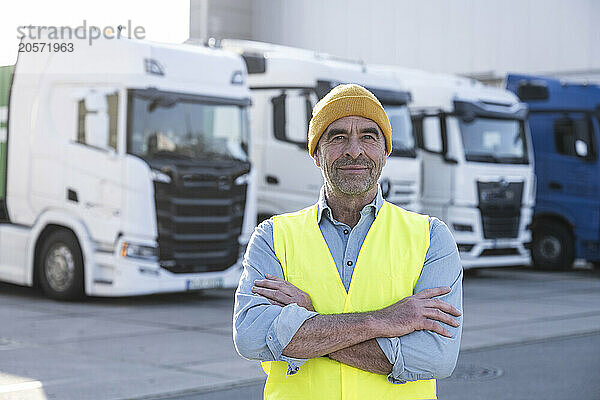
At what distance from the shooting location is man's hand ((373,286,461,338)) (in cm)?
284

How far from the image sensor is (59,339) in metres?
9.39

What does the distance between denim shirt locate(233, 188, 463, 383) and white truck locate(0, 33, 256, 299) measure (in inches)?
353

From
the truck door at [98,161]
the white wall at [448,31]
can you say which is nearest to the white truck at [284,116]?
the truck door at [98,161]

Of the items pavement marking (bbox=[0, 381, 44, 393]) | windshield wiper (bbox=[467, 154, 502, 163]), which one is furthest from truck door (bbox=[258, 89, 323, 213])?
pavement marking (bbox=[0, 381, 44, 393])

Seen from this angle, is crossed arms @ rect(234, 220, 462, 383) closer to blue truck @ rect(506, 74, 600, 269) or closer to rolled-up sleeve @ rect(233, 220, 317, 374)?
rolled-up sleeve @ rect(233, 220, 317, 374)

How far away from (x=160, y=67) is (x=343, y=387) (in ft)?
31.8

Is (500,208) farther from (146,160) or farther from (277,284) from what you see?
(277,284)

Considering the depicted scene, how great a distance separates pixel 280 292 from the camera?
9.50ft

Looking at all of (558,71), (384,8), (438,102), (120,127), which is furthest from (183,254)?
(384,8)

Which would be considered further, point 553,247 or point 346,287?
point 553,247

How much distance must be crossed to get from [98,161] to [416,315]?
944 cm

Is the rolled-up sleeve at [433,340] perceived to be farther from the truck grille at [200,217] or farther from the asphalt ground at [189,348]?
the truck grille at [200,217]

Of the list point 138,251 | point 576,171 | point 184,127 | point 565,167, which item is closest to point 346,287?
point 138,251

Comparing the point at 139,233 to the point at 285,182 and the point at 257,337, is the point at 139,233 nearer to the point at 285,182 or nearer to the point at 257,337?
the point at 285,182
